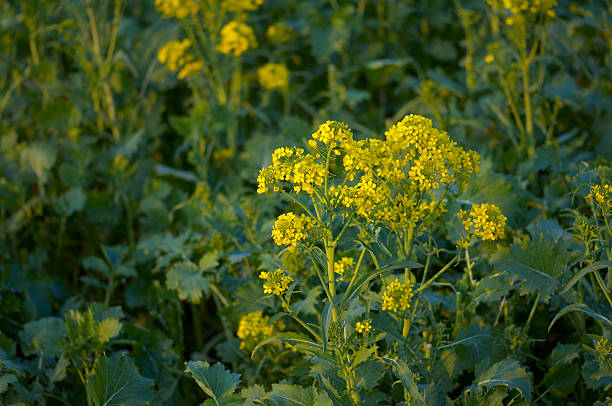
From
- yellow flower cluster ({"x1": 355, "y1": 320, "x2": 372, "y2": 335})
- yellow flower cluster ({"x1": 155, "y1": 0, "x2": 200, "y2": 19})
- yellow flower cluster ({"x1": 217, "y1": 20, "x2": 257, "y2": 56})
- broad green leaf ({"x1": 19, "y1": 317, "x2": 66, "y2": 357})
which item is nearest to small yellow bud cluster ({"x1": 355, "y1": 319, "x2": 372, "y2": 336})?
yellow flower cluster ({"x1": 355, "y1": 320, "x2": 372, "y2": 335})

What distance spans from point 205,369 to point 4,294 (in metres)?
1.27

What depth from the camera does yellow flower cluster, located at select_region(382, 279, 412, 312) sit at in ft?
5.05

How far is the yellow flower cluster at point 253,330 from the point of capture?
2020 mm

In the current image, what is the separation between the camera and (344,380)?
1.64 meters

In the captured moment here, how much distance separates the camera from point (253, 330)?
2.03 metres

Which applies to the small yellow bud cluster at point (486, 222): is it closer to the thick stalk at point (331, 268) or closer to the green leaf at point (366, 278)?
the green leaf at point (366, 278)

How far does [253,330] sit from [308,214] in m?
0.49

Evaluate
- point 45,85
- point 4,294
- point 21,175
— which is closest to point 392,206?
point 4,294

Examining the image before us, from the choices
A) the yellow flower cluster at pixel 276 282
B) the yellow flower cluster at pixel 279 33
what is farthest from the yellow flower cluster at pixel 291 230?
the yellow flower cluster at pixel 279 33

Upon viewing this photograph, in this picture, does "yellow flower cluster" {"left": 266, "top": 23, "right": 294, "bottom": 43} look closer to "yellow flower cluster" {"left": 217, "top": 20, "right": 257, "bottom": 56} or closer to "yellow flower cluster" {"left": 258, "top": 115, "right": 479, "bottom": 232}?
"yellow flower cluster" {"left": 217, "top": 20, "right": 257, "bottom": 56}

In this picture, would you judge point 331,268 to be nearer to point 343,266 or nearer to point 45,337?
point 343,266

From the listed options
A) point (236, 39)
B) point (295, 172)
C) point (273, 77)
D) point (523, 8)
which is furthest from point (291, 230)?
point (273, 77)

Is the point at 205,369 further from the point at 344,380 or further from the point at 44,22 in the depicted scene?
the point at 44,22

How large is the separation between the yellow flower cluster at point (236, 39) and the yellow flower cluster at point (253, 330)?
1445mm
